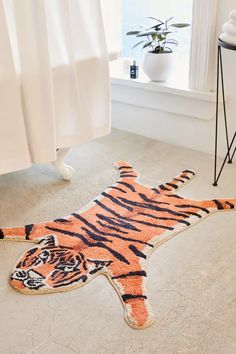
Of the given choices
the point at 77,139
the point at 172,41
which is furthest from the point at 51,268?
the point at 172,41

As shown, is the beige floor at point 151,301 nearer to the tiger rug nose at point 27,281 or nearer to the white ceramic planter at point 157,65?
the tiger rug nose at point 27,281

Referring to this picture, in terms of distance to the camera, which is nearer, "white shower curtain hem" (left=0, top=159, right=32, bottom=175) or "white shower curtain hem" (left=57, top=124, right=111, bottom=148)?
"white shower curtain hem" (left=0, top=159, right=32, bottom=175)

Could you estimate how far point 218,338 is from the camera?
1.20 m

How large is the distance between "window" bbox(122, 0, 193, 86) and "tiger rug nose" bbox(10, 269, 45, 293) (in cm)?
134

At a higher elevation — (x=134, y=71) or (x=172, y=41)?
(x=172, y=41)

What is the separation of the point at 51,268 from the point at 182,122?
1224 millimetres

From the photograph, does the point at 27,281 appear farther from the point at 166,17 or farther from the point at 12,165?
the point at 166,17

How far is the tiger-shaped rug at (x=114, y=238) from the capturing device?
139 cm

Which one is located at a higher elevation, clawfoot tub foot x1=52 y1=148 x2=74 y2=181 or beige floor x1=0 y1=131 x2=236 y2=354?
clawfoot tub foot x1=52 y1=148 x2=74 y2=181

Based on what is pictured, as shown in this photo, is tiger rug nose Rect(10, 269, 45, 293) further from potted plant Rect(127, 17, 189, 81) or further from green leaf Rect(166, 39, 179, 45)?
green leaf Rect(166, 39, 179, 45)

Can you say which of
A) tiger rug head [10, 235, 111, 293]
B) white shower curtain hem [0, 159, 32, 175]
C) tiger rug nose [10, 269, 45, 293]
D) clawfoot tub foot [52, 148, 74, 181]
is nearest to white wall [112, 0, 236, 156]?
clawfoot tub foot [52, 148, 74, 181]

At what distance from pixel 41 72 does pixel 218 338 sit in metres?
1.10

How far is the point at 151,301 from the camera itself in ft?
4.35

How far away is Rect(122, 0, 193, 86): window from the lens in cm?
229
